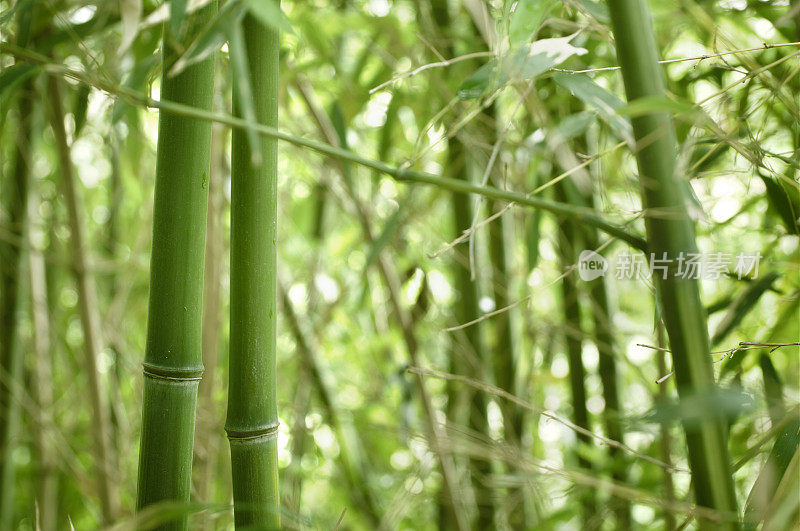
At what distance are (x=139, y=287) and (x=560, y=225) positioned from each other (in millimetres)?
893

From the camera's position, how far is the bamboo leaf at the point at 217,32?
0.33 meters

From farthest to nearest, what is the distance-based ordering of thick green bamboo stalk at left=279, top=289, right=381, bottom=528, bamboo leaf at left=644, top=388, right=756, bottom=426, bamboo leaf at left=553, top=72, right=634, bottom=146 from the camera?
thick green bamboo stalk at left=279, top=289, right=381, bottom=528, bamboo leaf at left=553, top=72, right=634, bottom=146, bamboo leaf at left=644, top=388, right=756, bottom=426

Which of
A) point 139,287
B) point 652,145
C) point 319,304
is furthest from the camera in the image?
point 139,287

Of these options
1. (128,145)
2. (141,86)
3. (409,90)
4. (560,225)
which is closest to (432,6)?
(409,90)

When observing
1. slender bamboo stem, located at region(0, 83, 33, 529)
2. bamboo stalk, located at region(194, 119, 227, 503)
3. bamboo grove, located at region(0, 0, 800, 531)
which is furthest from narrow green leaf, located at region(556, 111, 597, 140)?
slender bamboo stem, located at region(0, 83, 33, 529)

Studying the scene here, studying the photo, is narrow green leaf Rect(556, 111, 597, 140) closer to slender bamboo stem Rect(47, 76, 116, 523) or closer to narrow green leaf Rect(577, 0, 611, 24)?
narrow green leaf Rect(577, 0, 611, 24)

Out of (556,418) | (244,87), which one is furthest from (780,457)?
(244,87)

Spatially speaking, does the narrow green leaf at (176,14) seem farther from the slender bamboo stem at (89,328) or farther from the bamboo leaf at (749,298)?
the slender bamboo stem at (89,328)

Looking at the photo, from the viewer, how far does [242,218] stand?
1.36 ft

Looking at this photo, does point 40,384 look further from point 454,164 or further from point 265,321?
point 265,321

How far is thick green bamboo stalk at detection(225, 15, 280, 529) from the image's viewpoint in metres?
0.41
